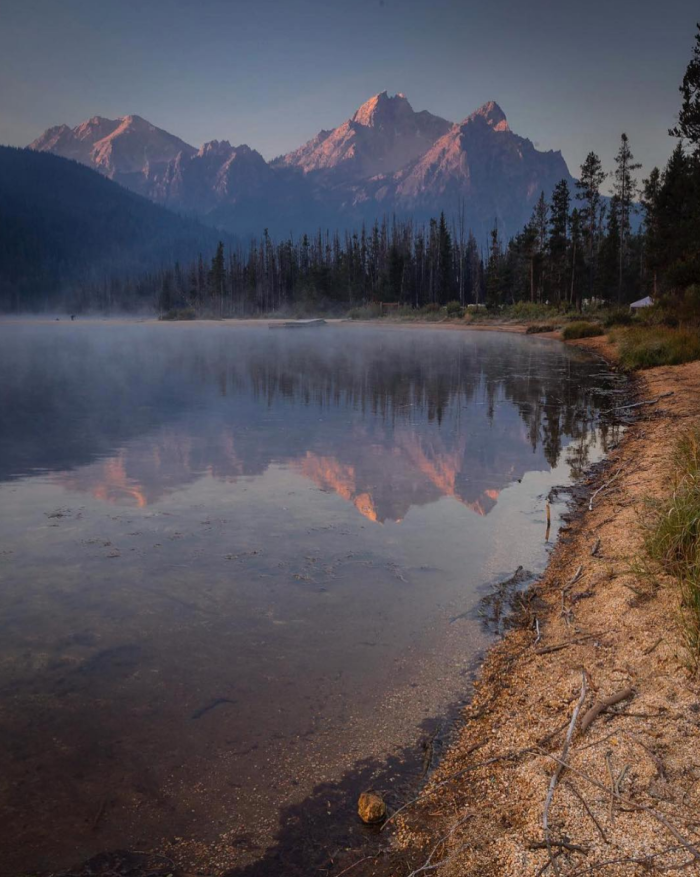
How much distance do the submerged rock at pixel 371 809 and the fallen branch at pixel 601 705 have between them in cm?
123

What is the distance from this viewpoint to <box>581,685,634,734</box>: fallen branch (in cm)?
397

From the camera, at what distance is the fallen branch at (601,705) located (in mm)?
3967

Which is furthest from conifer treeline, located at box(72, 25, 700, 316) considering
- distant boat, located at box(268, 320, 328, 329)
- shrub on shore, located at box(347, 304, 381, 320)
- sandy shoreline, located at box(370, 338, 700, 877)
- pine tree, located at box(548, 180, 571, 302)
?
sandy shoreline, located at box(370, 338, 700, 877)

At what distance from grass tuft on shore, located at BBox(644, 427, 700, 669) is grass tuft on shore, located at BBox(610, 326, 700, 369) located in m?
19.1

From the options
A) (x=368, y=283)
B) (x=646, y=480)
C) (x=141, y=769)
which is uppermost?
(x=368, y=283)

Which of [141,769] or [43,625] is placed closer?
[141,769]

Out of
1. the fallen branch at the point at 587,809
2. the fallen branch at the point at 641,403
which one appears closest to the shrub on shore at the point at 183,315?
the fallen branch at the point at 641,403

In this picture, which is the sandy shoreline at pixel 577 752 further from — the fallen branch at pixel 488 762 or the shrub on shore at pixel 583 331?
the shrub on shore at pixel 583 331

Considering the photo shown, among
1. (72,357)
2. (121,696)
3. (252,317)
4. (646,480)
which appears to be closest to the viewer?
(121,696)

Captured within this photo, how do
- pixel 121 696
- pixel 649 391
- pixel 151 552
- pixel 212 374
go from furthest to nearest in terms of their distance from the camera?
pixel 212 374 < pixel 649 391 < pixel 151 552 < pixel 121 696

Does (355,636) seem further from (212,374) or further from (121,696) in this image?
(212,374)

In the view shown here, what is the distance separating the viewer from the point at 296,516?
30.2 ft

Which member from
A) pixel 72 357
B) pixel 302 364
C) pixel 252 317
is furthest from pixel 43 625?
pixel 252 317

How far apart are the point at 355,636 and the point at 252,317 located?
11670cm
